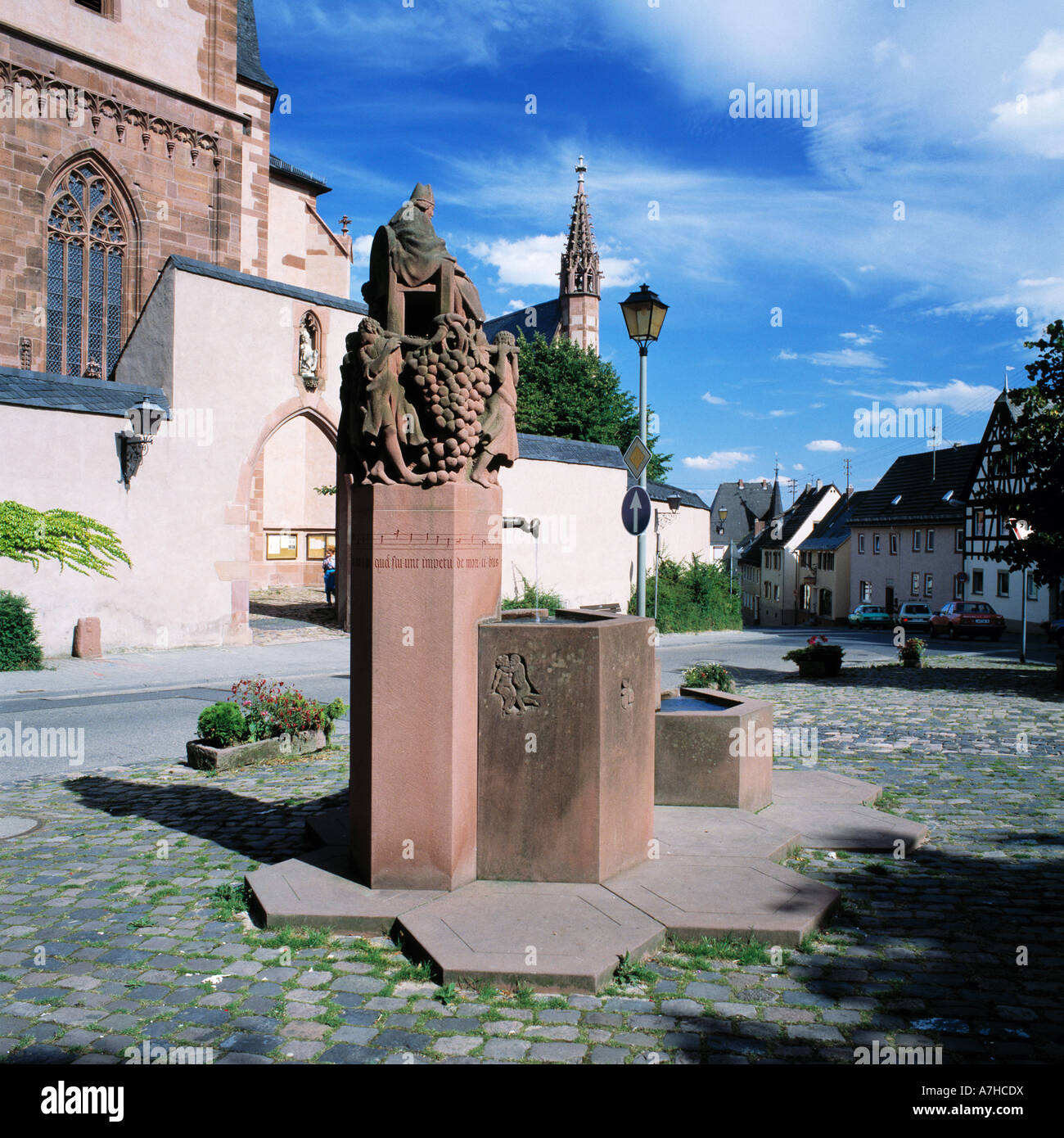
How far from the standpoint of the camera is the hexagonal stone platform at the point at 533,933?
4066mm

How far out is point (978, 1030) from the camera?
3.72 meters

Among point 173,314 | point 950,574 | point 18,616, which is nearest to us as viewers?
point 18,616

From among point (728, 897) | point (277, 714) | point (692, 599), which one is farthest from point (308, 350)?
point (728, 897)

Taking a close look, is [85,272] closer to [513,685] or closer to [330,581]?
[330,581]

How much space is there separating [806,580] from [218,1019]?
6603cm

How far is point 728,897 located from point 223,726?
19.0 feet

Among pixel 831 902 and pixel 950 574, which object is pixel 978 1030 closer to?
pixel 831 902

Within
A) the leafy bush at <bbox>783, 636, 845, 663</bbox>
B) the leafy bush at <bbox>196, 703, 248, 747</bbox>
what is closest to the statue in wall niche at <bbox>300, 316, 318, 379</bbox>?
the leafy bush at <bbox>783, 636, 845, 663</bbox>

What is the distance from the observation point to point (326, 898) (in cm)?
490

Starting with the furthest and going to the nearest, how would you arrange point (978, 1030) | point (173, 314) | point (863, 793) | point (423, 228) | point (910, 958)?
point (173, 314), point (863, 793), point (423, 228), point (910, 958), point (978, 1030)

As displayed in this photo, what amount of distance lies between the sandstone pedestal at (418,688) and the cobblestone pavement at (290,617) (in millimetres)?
16703

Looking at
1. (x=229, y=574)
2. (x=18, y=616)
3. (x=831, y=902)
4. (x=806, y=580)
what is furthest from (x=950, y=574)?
(x=831, y=902)

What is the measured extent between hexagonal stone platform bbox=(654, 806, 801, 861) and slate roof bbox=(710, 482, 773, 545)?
84.0 metres

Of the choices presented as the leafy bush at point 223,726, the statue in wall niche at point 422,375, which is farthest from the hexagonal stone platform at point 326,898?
the leafy bush at point 223,726
